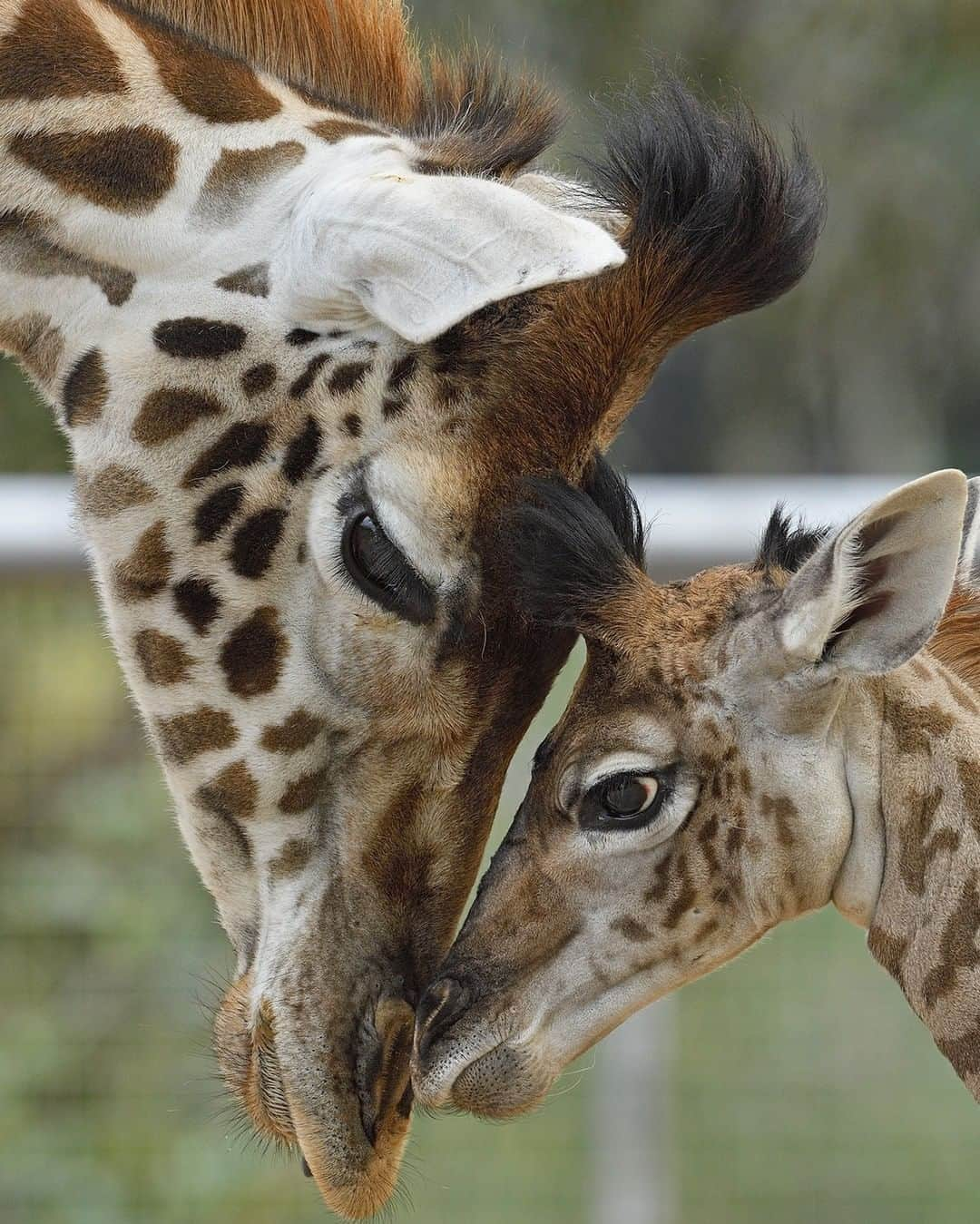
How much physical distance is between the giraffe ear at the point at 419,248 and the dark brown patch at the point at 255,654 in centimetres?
37

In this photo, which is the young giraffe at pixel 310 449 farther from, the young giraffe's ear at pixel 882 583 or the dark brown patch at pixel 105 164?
the young giraffe's ear at pixel 882 583

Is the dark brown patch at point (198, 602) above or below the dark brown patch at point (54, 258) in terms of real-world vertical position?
below

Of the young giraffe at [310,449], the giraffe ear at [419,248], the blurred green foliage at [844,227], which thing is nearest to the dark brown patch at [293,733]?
the young giraffe at [310,449]

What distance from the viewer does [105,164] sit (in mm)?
2066

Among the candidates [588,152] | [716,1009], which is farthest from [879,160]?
[588,152]

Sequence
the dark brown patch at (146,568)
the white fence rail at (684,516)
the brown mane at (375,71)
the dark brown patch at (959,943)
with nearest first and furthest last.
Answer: the dark brown patch at (959,943)
the dark brown patch at (146,568)
the brown mane at (375,71)
the white fence rail at (684,516)

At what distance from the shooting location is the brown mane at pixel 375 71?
2.18m

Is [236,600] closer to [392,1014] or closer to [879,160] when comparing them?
[392,1014]

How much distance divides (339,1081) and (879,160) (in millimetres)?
5802

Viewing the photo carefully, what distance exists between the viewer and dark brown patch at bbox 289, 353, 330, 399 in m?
2.01

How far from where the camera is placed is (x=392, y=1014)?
2.05 meters

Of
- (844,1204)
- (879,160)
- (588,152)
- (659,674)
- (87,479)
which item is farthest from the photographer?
(879,160)

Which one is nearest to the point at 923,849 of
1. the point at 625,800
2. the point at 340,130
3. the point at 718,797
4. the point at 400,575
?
the point at 718,797

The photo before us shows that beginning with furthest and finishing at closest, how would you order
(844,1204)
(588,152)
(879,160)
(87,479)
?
Result: (879,160), (844,1204), (588,152), (87,479)
